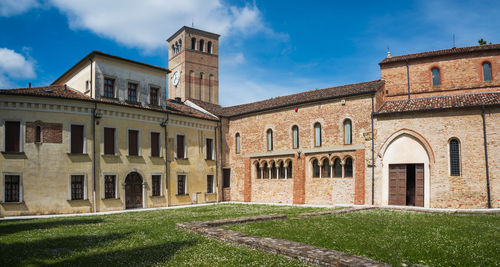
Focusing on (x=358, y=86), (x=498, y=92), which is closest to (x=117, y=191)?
(x=358, y=86)

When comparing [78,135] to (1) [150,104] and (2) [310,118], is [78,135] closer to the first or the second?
(1) [150,104]

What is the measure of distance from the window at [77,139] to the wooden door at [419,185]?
65.1ft

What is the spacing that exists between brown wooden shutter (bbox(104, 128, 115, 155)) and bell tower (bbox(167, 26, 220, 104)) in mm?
30394

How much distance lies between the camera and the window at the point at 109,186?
79.1 feet

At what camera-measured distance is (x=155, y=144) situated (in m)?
27.2

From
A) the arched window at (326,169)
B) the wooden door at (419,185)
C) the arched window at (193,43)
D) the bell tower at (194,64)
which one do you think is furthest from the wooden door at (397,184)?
the arched window at (193,43)

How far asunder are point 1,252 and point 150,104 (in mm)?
18767

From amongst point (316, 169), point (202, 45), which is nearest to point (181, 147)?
point (316, 169)

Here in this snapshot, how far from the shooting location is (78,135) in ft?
76.2

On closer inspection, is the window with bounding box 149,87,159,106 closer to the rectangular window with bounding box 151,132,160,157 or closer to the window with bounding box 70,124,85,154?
the rectangular window with bounding box 151,132,160,157

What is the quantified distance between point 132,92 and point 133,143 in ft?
12.2

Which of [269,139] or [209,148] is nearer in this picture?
[269,139]

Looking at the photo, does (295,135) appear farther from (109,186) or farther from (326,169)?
(109,186)

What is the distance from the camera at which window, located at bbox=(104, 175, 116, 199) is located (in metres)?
24.1
